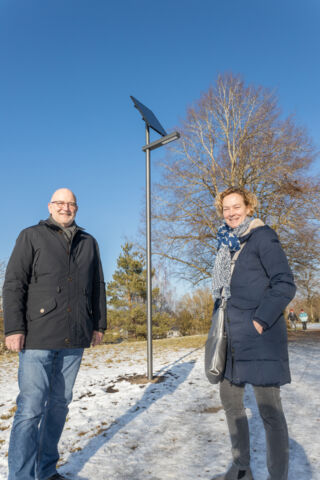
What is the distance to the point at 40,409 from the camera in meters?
2.36

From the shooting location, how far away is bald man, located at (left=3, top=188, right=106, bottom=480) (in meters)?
2.31

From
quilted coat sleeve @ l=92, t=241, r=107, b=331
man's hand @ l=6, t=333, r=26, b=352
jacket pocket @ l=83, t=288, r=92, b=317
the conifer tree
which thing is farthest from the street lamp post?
the conifer tree

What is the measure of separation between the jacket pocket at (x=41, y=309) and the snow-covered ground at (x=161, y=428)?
1250 mm

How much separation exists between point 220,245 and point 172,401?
107 inches

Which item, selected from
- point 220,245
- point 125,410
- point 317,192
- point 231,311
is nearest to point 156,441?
point 125,410

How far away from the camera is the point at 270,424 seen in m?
2.15

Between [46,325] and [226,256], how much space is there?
1392 millimetres

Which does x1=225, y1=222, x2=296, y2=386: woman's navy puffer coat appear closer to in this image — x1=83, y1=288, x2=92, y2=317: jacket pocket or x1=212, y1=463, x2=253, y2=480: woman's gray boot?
x1=212, y1=463, x2=253, y2=480: woman's gray boot

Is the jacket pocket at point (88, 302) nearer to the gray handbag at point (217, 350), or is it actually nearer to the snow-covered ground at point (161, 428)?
the gray handbag at point (217, 350)

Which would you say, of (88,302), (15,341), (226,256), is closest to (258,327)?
(226,256)

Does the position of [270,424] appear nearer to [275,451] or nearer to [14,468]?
[275,451]

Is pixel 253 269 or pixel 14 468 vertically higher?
pixel 253 269

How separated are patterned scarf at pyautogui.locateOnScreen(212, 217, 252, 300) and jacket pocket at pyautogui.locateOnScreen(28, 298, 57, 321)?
1.20m

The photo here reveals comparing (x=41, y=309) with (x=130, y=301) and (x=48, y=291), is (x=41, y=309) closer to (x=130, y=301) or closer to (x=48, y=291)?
(x=48, y=291)
